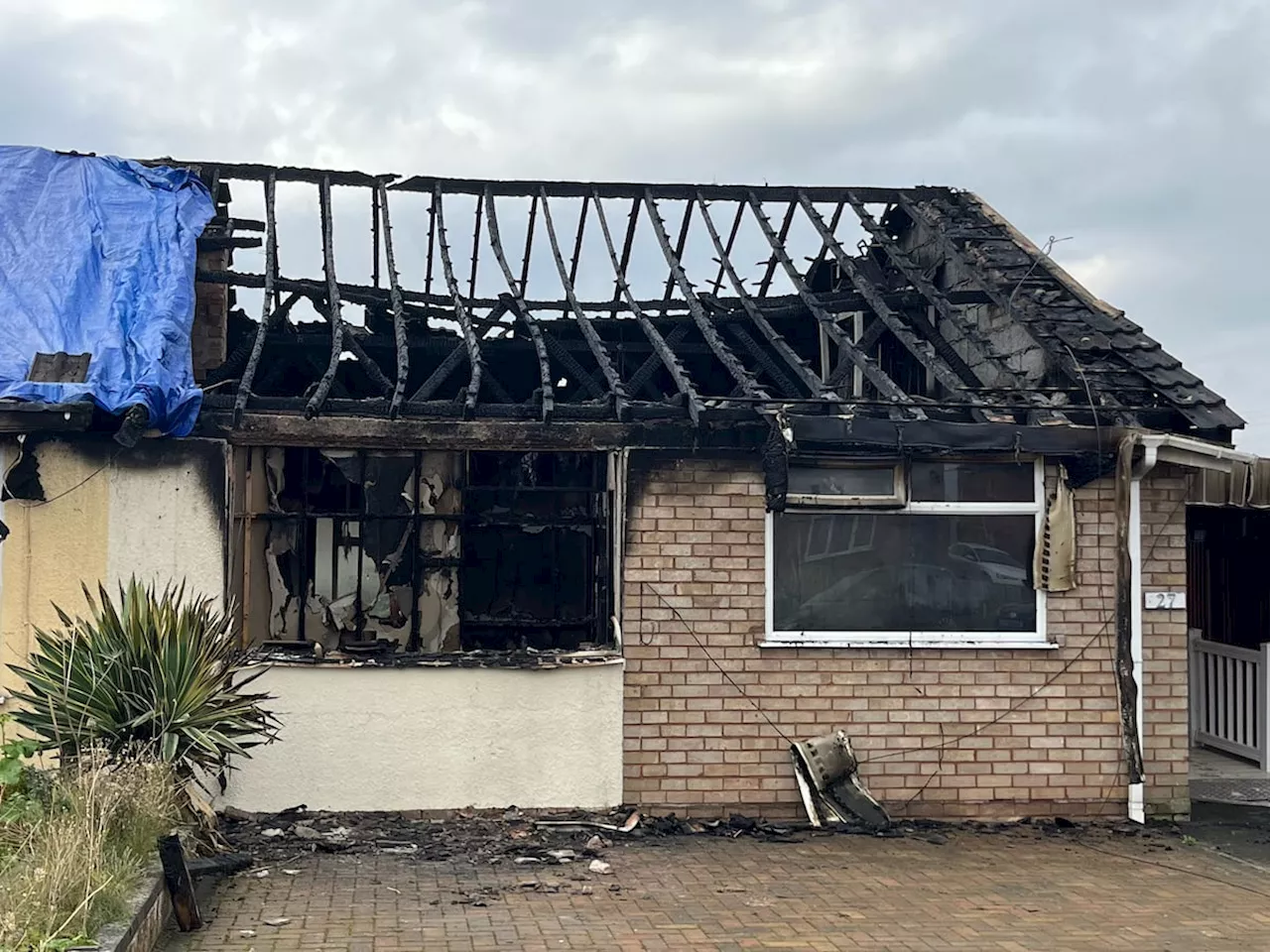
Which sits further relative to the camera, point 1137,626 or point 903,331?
point 903,331

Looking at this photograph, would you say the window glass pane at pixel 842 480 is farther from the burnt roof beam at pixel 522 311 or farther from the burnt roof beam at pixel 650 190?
the burnt roof beam at pixel 650 190

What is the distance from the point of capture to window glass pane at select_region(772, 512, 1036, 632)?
9.93 metres

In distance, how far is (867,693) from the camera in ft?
32.3

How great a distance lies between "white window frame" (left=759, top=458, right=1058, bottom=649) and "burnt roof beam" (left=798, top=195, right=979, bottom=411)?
3.02 ft

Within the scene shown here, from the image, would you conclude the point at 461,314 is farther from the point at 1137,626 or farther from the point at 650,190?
the point at 1137,626

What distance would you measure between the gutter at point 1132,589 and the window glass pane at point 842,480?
5.67 ft

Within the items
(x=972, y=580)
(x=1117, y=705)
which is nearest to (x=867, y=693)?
(x=972, y=580)

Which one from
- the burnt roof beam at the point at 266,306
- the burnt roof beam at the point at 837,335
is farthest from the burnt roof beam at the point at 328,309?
the burnt roof beam at the point at 837,335

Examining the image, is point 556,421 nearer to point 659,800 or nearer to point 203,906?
point 659,800

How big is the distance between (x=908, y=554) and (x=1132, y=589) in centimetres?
171

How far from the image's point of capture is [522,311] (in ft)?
38.8

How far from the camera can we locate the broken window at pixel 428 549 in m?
11.6

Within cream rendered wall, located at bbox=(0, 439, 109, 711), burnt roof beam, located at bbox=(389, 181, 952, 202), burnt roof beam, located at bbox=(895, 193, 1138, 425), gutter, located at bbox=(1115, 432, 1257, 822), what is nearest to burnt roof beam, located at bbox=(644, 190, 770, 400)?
burnt roof beam, located at bbox=(389, 181, 952, 202)

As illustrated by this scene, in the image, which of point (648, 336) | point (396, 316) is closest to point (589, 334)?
point (648, 336)
